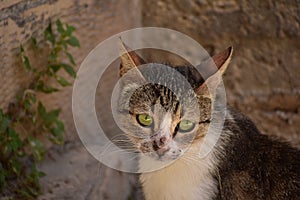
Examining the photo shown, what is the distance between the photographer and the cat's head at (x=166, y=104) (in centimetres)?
375

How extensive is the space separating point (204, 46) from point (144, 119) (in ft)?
6.08

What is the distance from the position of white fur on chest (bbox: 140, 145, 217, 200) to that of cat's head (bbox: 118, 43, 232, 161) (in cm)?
15

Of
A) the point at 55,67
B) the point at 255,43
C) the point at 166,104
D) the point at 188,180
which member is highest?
the point at 166,104

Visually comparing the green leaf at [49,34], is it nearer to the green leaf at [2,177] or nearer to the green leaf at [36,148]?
the green leaf at [36,148]

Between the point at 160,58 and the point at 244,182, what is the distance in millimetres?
1941

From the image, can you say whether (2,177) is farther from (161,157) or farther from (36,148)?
(161,157)

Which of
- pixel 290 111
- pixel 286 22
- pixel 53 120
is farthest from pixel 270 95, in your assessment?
pixel 53 120

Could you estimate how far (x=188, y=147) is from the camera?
384cm

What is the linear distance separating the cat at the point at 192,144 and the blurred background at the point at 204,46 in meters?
1.03

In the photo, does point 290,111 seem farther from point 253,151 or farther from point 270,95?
point 253,151

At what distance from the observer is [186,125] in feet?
12.5

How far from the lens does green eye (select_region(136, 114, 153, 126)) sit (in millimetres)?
3797

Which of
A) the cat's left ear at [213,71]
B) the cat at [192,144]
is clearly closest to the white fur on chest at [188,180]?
the cat at [192,144]

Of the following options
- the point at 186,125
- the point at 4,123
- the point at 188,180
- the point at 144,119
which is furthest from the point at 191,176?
the point at 4,123
